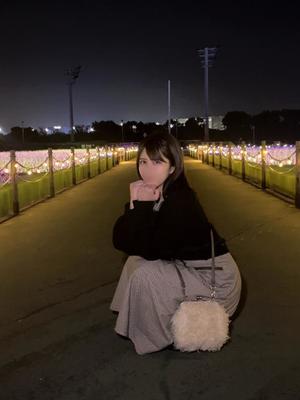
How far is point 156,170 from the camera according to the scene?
3939mm

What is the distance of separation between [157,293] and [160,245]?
1.07 feet

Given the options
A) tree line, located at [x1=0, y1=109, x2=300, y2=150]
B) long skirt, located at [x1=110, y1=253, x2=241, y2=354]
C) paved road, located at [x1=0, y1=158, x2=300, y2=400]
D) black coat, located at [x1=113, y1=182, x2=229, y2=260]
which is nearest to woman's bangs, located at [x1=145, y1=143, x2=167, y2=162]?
black coat, located at [x1=113, y1=182, x2=229, y2=260]

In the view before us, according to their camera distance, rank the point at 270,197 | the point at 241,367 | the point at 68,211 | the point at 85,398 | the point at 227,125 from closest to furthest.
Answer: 1. the point at 85,398
2. the point at 241,367
3. the point at 68,211
4. the point at 270,197
5. the point at 227,125

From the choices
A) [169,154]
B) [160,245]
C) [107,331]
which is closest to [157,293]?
[160,245]

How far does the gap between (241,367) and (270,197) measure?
10.3 m

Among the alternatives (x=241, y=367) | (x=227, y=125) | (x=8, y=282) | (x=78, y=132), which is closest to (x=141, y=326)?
(x=241, y=367)

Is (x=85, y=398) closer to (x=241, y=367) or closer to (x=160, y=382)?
A: (x=160, y=382)

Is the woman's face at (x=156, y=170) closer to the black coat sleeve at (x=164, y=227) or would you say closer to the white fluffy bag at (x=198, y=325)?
the black coat sleeve at (x=164, y=227)

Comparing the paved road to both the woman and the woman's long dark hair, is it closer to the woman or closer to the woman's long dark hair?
the woman

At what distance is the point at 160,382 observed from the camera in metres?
3.53

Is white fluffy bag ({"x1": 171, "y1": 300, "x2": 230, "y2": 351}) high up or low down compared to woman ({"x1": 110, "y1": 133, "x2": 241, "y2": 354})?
down

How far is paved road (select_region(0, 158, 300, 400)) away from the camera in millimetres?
3477

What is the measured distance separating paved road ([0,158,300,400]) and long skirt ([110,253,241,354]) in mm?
144

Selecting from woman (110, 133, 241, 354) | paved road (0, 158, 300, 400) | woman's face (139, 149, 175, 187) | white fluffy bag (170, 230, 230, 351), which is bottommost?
paved road (0, 158, 300, 400)
